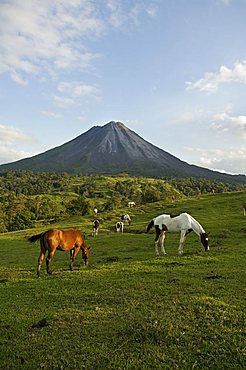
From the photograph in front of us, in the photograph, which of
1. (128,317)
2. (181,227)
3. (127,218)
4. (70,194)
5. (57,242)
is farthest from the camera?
(70,194)

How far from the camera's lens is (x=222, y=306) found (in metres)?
8.75

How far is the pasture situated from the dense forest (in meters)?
59.9

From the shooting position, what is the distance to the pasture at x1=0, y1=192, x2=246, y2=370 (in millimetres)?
6254

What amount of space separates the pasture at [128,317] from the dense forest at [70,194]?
196 ft

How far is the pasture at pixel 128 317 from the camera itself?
6.25 metres

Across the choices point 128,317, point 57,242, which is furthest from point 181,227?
point 128,317

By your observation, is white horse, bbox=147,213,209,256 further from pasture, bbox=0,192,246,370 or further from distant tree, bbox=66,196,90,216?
distant tree, bbox=66,196,90,216

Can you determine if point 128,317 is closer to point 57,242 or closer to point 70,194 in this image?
point 57,242

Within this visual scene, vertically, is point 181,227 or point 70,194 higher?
point 70,194

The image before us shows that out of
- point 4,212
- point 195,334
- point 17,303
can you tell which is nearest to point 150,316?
point 195,334

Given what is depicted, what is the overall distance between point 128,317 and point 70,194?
12379cm

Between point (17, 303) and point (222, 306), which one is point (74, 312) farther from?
point (222, 306)

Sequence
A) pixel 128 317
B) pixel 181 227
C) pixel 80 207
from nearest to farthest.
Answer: pixel 128 317, pixel 181 227, pixel 80 207

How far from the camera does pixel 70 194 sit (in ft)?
428
